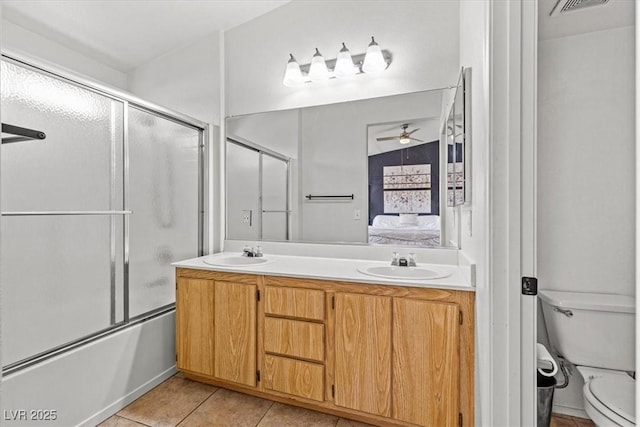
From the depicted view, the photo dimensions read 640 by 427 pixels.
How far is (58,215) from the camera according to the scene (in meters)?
1.83

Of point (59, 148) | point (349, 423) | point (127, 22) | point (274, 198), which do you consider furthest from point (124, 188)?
point (349, 423)

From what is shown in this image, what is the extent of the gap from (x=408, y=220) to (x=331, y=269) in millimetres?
619

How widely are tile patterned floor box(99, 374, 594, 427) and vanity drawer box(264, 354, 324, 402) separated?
5.3 inches

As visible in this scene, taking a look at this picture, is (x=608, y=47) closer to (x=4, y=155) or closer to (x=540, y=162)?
(x=540, y=162)

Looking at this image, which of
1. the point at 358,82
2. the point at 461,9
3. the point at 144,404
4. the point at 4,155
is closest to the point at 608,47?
the point at 461,9

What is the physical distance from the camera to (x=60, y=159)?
1.84 meters

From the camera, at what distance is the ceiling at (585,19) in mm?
1610

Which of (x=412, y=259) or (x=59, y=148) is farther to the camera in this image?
(x=412, y=259)

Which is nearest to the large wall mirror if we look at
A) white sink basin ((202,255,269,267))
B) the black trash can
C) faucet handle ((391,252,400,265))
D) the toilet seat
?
faucet handle ((391,252,400,265))

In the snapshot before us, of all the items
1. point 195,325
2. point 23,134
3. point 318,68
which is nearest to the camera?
point 23,134

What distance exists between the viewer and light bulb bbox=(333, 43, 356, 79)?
2.34m

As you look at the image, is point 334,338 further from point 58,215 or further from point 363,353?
point 58,215

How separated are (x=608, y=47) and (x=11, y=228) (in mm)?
3017

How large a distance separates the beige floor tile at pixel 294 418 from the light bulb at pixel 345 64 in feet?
6.88
